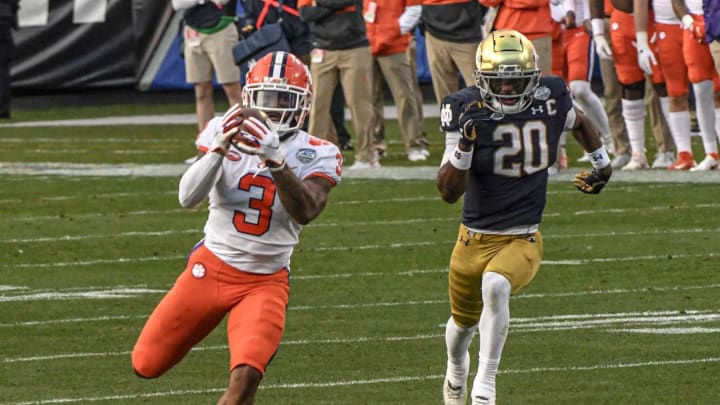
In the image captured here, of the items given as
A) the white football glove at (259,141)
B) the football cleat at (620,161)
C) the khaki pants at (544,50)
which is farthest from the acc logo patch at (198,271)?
the football cleat at (620,161)

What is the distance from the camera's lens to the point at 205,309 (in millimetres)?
6656

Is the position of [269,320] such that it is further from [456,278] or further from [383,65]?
[383,65]

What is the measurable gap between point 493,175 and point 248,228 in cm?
135

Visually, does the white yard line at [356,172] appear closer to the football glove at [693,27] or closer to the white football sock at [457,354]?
the football glove at [693,27]

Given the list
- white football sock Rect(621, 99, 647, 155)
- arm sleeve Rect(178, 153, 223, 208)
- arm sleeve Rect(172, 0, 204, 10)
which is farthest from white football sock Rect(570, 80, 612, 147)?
arm sleeve Rect(178, 153, 223, 208)

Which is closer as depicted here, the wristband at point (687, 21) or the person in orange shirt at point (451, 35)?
the wristband at point (687, 21)

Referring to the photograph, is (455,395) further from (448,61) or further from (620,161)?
(620,161)

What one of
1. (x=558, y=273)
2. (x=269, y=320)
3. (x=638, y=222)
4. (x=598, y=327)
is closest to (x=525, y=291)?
(x=558, y=273)

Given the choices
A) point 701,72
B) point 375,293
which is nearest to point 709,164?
point 701,72

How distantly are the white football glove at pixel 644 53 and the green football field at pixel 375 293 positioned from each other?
86 cm

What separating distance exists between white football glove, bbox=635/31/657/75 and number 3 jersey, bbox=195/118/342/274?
805cm

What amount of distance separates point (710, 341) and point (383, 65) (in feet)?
25.1

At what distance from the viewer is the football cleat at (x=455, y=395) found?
24.8 feet

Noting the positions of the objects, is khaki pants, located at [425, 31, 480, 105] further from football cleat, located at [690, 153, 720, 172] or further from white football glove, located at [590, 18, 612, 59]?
football cleat, located at [690, 153, 720, 172]
